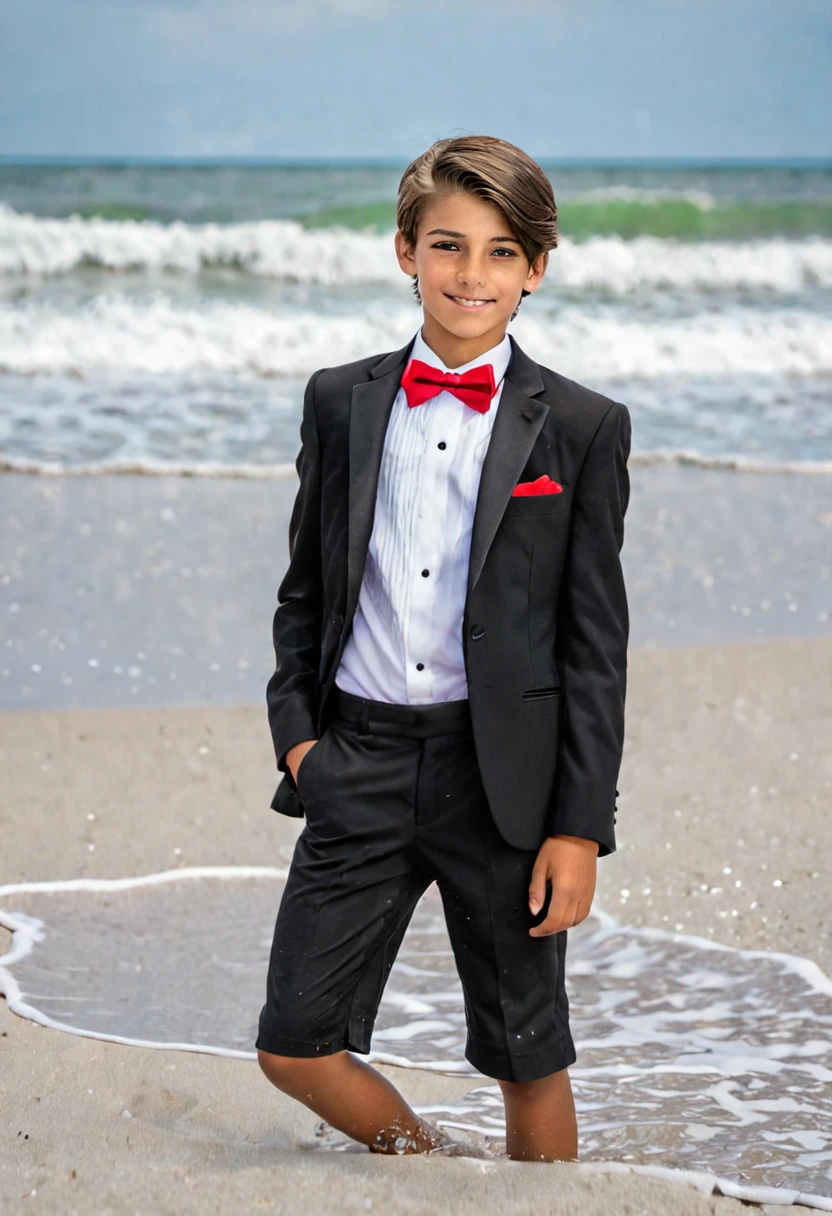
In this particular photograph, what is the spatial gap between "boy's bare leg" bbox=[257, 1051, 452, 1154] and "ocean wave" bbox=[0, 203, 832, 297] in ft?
30.1

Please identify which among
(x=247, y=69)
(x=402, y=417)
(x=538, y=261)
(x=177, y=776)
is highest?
(x=247, y=69)

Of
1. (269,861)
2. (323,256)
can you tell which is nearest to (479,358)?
(269,861)

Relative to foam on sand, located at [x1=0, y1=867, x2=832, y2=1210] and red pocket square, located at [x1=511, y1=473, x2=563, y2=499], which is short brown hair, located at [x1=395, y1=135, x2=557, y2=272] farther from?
foam on sand, located at [x1=0, y1=867, x2=832, y2=1210]

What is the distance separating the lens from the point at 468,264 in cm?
172

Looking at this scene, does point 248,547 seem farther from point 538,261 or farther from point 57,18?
point 57,18

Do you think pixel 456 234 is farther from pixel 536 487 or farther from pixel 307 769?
pixel 307 769

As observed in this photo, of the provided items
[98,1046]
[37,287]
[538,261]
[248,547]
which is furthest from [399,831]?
[37,287]

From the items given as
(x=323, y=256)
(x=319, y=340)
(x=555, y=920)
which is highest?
(x=323, y=256)

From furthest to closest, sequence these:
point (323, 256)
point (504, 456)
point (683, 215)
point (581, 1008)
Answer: point (683, 215) < point (323, 256) < point (581, 1008) < point (504, 456)

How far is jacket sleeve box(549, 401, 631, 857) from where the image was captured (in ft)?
5.64

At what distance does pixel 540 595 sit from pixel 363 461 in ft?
0.95

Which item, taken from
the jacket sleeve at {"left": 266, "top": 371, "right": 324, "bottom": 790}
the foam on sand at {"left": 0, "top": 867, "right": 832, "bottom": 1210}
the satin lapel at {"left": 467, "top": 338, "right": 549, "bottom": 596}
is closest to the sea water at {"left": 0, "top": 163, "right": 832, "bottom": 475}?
the foam on sand at {"left": 0, "top": 867, "right": 832, "bottom": 1210}

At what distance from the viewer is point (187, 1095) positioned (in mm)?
2277

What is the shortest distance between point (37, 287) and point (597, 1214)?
9396 millimetres
